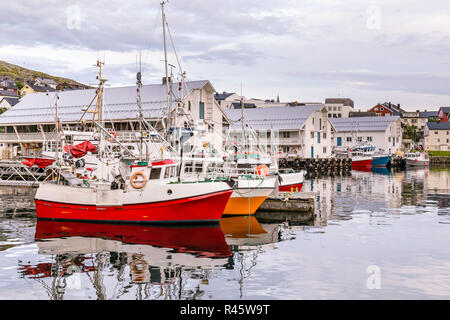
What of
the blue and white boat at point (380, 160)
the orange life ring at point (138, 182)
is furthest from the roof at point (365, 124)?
the orange life ring at point (138, 182)

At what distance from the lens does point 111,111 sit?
56.8m

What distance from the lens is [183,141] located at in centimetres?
3053

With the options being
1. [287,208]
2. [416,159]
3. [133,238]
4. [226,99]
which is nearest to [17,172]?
[287,208]

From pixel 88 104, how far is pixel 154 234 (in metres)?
40.3

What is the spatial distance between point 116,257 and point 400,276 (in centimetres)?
1055

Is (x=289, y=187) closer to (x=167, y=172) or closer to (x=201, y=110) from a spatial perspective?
(x=167, y=172)

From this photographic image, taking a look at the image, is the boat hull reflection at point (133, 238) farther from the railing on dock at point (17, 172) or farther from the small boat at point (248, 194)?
the railing on dock at point (17, 172)

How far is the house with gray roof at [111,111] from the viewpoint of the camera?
5483 cm

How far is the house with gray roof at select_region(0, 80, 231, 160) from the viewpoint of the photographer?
54.8 meters

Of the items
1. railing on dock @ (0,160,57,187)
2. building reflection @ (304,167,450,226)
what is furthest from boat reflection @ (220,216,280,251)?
railing on dock @ (0,160,57,187)

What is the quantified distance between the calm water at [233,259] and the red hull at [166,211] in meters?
0.65

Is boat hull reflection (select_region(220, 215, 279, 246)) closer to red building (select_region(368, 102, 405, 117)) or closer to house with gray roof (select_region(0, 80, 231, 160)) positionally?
house with gray roof (select_region(0, 80, 231, 160))

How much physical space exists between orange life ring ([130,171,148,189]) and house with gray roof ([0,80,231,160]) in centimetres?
2539
